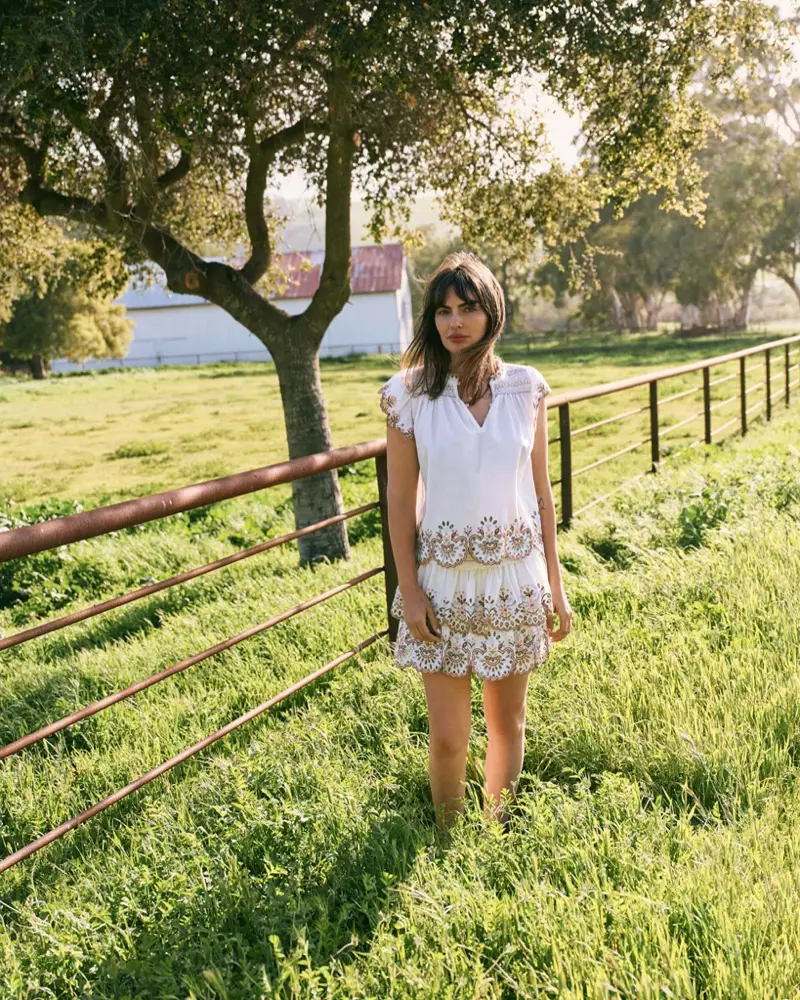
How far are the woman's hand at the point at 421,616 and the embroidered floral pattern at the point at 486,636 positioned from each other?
18 mm

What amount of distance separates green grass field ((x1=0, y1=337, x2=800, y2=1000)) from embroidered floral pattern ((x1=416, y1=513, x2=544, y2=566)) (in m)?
0.73

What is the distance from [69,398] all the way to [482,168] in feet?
83.0

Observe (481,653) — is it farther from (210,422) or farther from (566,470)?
(210,422)

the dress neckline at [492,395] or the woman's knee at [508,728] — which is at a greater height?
the dress neckline at [492,395]

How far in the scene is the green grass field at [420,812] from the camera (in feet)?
6.61

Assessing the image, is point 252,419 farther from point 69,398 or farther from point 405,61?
point 405,61

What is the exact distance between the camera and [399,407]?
2504 millimetres

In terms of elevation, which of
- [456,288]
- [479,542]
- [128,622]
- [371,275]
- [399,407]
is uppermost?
[371,275]

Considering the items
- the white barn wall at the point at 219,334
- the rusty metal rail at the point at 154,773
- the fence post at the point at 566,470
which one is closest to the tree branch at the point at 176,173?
the fence post at the point at 566,470

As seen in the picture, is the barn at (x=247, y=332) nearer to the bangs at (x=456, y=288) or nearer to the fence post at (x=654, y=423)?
the fence post at (x=654, y=423)

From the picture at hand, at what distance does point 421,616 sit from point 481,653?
20 centimetres

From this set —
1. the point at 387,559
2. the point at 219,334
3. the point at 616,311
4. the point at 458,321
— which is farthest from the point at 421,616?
the point at 616,311

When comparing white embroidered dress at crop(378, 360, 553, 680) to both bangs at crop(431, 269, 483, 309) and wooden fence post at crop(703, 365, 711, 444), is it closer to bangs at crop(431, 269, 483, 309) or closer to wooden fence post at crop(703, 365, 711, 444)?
bangs at crop(431, 269, 483, 309)

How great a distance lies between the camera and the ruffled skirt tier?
8.16 feet
